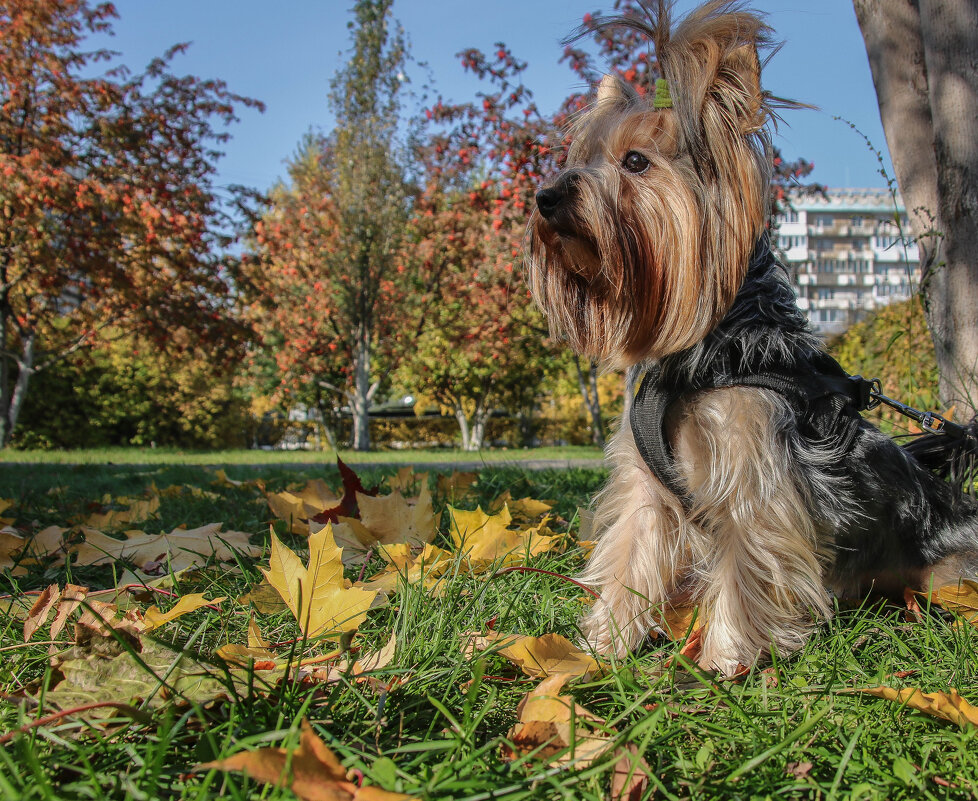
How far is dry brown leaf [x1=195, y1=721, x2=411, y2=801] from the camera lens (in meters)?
1.00

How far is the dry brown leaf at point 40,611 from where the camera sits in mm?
1695

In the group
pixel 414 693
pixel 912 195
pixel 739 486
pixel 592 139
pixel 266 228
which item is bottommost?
pixel 414 693

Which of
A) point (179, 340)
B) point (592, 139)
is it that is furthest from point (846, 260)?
point (592, 139)

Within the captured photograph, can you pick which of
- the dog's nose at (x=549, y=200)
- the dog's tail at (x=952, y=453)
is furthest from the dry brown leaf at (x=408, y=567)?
the dog's tail at (x=952, y=453)

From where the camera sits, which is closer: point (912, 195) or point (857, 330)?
point (912, 195)

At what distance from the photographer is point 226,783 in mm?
992

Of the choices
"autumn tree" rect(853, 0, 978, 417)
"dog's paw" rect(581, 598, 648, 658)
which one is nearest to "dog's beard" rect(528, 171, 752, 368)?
"dog's paw" rect(581, 598, 648, 658)

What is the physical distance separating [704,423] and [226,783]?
1.63 m

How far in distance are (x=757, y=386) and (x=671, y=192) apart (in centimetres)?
66

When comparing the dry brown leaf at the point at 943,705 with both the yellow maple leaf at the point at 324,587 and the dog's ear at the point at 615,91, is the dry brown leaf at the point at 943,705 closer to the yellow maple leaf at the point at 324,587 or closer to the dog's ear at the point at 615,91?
the yellow maple leaf at the point at 324,587

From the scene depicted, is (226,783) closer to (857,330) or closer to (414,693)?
(414,693)

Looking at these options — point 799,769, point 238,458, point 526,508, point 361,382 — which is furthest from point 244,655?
point 361,382

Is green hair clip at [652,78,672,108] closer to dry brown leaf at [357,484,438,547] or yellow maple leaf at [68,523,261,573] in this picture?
dry brown leaf at [357,484,438,547]

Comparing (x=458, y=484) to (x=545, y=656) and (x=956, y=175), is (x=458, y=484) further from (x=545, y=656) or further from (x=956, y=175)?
(x=956, y=175)
